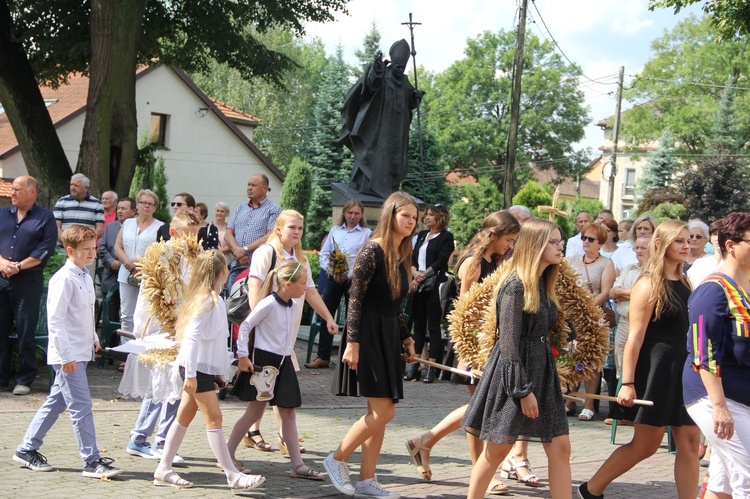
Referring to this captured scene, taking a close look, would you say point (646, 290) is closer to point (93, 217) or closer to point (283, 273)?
point (283, 273)

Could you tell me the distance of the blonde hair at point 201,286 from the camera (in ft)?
21.2

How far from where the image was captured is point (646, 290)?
630cm

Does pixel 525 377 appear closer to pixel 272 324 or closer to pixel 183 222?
pixel 272 324

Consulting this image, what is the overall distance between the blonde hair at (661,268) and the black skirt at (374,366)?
5.70ft

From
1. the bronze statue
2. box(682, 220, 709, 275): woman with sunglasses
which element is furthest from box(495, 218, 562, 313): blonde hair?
the bronze statue

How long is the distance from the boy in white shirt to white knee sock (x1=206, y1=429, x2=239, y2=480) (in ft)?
2.55

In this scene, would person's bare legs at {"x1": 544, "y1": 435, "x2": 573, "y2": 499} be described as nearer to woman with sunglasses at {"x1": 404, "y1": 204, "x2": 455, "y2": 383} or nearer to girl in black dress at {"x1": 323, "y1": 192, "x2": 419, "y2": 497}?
girl in black dress at {"x1": 323, "y1": 192, "x2": 419, "y2": 497}

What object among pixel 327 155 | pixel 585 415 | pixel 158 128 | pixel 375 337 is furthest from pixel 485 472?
pixel 327 155

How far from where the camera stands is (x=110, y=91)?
16375 millimetres

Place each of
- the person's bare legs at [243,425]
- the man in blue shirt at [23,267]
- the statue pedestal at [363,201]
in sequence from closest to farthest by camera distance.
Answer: the person's bare legs at [243,425], the man in blue shirt at [23,267], the statue pedestal at [363,201]

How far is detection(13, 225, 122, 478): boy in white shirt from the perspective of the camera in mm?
6543

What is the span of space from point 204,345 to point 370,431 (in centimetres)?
125

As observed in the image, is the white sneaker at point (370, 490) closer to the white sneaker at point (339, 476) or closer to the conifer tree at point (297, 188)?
the white sneaker at point (339, 476)

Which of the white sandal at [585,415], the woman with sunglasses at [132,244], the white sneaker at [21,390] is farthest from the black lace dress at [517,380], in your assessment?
the woman with sunglasses at [132,244]
